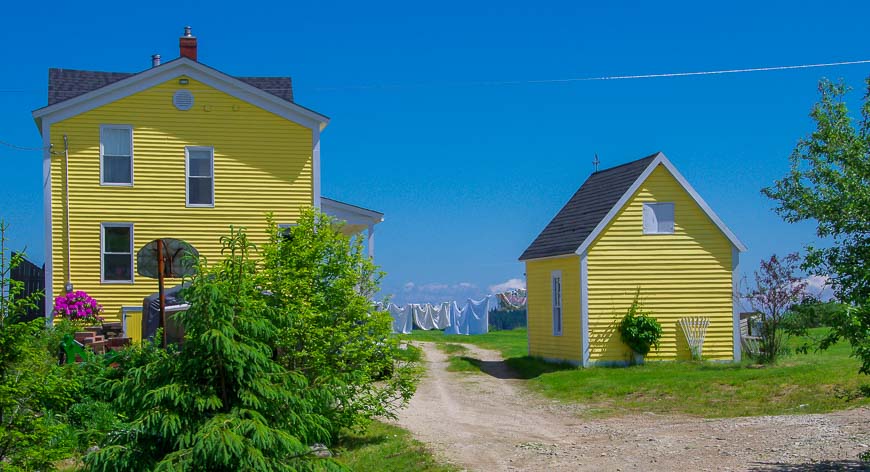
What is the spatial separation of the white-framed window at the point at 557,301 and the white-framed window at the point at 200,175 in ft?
31.0

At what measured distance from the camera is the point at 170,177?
961 inches

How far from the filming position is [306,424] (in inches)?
365

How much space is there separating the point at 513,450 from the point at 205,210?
45.4ft

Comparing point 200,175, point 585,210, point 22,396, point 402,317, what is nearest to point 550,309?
point 585,210

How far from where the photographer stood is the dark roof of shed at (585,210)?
24.3 m

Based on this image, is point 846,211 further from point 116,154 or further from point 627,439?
point 116,154

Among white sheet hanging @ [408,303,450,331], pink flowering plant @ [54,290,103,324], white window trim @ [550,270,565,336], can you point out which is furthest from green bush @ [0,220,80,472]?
white sheet hanging @ [408,303,450,331]

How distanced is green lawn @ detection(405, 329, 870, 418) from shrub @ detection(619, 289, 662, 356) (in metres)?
0.50

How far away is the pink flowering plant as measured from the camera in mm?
22516

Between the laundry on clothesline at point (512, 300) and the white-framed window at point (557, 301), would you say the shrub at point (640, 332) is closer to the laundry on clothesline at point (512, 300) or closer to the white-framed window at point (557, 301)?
the white-framed window at point (557, 301)

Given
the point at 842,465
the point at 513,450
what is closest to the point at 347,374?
the point at 513,450

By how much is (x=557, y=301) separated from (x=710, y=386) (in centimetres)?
746

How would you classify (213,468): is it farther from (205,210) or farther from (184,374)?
(205,210)

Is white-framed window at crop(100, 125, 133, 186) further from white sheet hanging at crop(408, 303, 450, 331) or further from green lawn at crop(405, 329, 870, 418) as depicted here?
white sheet hanging at crop(408, 303, 450, 331)
